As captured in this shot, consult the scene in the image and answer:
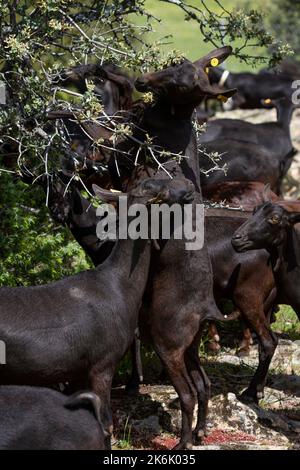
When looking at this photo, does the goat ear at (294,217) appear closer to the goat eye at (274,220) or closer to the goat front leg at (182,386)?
the goat eye at (274,220)

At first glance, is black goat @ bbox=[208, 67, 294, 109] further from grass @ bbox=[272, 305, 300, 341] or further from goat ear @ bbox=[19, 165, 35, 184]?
goat ear @ bbox=[19, 165, 35, 184]

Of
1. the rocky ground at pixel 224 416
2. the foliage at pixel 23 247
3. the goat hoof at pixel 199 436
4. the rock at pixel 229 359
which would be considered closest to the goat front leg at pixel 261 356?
the rocky ground at pixel 224 416

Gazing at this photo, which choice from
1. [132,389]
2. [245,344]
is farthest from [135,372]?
[245,344]

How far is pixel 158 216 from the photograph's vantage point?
26.6 feet

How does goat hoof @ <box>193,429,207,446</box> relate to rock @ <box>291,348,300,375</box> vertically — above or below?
below

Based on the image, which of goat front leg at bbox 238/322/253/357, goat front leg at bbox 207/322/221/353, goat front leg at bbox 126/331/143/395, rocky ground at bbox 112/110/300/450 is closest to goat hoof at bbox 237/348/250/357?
goat front leg at bbox 238/322/253/357

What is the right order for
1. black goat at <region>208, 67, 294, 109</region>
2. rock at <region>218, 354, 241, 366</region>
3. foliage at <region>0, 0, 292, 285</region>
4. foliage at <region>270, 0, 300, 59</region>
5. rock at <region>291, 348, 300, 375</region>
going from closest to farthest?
foliage at <region>0, 0, 292, 285</region> < rock at <region>291, 348, 300, 375</region> < rock at <region>218, 354, 241, 366</region> < black goat at <region>208, 67, 294, 109</region> < foliage at <region>270, 0, 300, 59</region>

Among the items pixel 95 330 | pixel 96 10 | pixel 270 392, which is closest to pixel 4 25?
A: pixel 96 10

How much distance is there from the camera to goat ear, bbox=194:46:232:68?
31.7 ft

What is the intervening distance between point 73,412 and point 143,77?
12.5 feet

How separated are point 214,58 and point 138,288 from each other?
266 cm

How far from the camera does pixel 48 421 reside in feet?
21.1

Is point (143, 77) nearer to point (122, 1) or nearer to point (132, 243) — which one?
point (122, 1)

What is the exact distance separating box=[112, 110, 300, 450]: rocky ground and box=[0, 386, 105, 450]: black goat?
1819 millimetres
